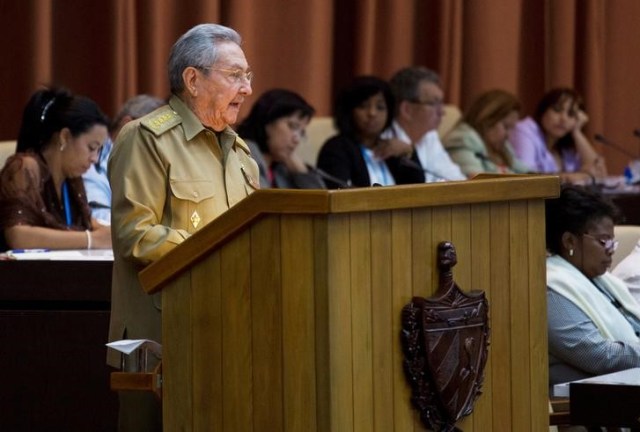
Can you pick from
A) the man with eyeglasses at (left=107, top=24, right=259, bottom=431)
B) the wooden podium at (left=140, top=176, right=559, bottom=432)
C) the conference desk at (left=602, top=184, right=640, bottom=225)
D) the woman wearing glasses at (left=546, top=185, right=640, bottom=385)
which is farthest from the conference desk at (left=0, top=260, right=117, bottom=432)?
the conference desk at (left=602, top=184, right=640, bottom=225)

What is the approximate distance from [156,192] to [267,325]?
0.60m

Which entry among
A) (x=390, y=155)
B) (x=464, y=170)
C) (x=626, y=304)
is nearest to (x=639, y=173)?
(x=464, y=170)

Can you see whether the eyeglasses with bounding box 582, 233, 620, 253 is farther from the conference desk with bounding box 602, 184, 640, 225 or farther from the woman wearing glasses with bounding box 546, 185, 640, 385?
the conference desk with bounding box 602, 184, 640, 225

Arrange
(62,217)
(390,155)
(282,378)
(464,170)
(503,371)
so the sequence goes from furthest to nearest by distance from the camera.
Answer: (464,170)
(390,155)
(62,217)
(503,371)
(282,378)

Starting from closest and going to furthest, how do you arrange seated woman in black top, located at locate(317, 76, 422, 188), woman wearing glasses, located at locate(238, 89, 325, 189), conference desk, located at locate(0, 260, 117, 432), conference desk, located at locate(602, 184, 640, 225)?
1. conference desk, located at locate(0, 260, 117, 432)
2. woman wearing glasses, located at locate(238, 89, 325, 189)
3. seated woman in black top, located at locate(317, 76, 422, 188)
4. conference desk, located at locate(602, 184, 640, 225)

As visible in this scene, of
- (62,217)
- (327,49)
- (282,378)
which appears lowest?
(282,378)

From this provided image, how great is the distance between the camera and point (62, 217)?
475 cm

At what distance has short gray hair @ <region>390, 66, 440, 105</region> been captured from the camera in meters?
7.57

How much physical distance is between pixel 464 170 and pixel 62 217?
10.7ft

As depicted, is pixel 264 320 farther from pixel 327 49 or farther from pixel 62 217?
pixel 327 49

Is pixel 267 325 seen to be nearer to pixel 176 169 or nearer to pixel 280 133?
pixel 176 169

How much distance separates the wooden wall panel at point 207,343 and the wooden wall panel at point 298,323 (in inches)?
6.1

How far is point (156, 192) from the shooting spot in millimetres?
3098

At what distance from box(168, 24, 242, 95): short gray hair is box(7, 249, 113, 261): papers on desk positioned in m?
1.20
